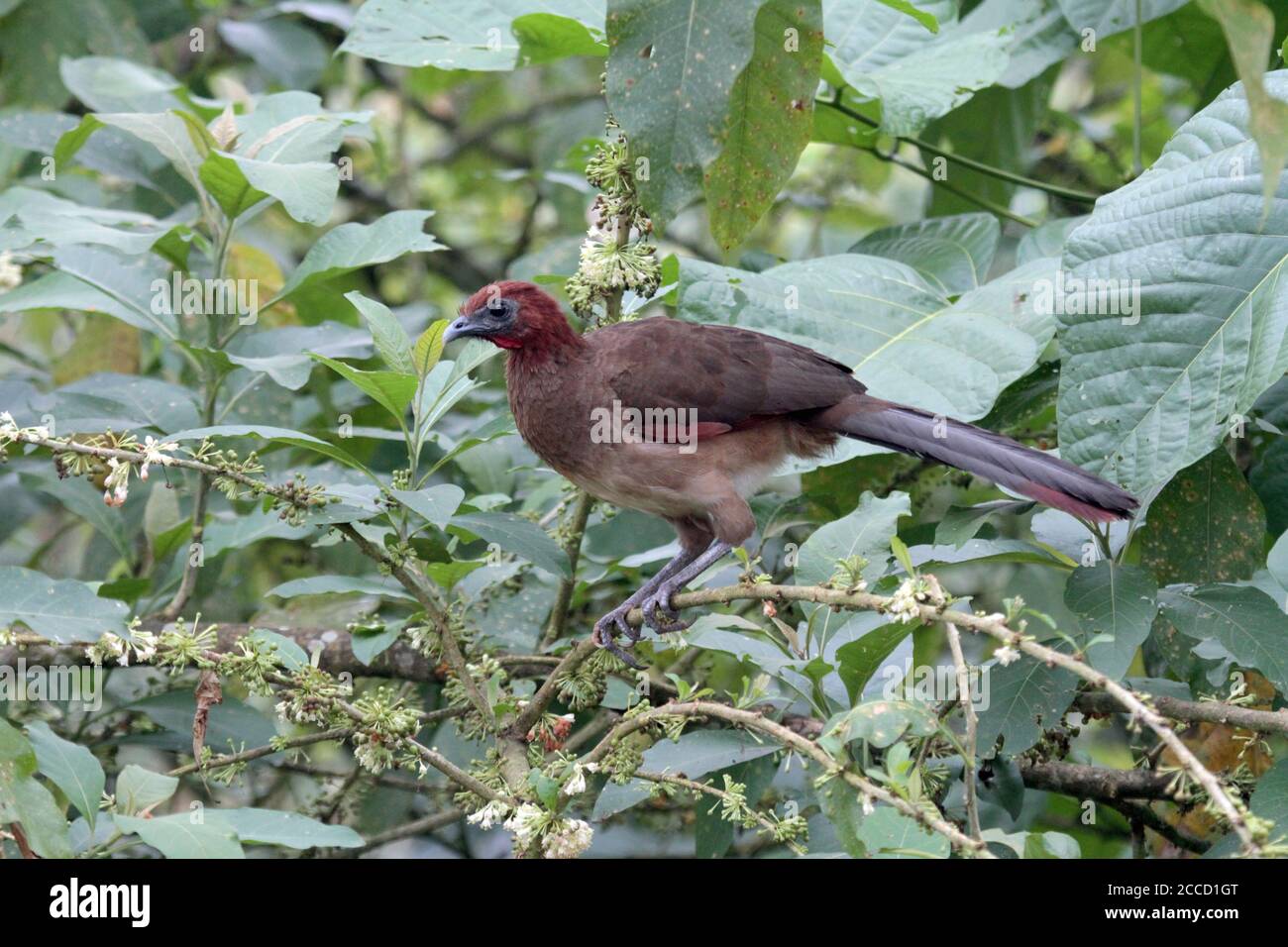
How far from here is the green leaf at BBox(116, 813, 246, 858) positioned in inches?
79.8

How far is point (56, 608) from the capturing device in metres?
2.54

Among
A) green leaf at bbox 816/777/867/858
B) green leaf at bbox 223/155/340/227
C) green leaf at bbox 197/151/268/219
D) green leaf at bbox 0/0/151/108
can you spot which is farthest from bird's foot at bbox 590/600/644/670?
green leaf at bbox 0/0/151/108

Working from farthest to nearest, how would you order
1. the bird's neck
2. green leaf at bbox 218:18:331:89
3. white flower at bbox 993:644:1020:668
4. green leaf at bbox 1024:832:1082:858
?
1. green leaf at bbox 218:18:331:89
2. the bird's neck
3. green leaf at bbox 1024:832:1082:858
4. white flower at bbox 993:644:1020:668

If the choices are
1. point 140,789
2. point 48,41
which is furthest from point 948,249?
point 48,41

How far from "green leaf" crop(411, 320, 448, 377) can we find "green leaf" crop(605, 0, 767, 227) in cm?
75

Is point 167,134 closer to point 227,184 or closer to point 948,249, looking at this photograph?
point 227,184

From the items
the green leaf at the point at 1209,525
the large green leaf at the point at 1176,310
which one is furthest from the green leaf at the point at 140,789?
the green leaf at the point at 1209,525

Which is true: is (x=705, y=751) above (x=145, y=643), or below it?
below

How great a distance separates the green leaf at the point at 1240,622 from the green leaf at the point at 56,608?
2.08 m

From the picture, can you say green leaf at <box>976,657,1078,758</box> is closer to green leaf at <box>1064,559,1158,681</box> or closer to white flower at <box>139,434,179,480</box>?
green leaf at <box>1064,559,1158,681</box>

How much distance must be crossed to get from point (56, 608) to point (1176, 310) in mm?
2300

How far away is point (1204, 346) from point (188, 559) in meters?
2.45

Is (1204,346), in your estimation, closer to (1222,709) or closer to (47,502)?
(1222,709)

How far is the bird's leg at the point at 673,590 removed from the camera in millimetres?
3117
